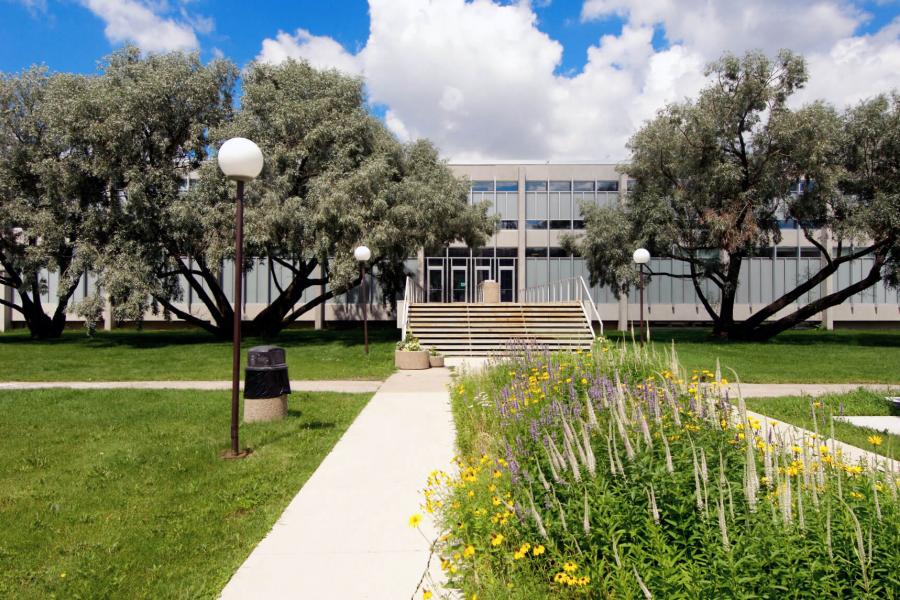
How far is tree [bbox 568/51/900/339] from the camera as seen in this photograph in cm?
2016

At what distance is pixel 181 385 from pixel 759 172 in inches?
798

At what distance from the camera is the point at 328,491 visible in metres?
4.99

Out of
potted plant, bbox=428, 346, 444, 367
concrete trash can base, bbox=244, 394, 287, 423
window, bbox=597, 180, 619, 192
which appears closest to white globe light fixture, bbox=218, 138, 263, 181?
concrete trash can base, bbox=244, 394, 287, 423

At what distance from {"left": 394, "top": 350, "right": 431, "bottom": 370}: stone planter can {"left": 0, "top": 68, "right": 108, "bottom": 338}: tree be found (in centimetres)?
1308

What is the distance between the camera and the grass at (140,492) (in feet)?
11.7

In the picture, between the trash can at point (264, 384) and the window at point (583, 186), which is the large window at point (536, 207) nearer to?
the window at point (583, 186)

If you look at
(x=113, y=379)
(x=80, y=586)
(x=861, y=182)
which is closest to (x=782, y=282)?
(x=861, y=182)

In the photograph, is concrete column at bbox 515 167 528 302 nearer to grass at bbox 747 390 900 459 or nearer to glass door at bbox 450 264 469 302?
glass door at bbox 450 264 469 302

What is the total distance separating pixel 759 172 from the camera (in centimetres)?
2084

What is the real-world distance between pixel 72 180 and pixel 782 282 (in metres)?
37.5

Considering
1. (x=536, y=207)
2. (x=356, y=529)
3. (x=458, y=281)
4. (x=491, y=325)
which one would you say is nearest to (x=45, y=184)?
(x=491, y=325)

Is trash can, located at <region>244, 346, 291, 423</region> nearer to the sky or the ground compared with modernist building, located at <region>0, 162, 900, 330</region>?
nearer to the ground

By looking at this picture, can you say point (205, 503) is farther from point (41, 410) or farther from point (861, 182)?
point (861, 182)

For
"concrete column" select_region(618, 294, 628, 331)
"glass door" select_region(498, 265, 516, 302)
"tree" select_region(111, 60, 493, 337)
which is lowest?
"concrete column" select_region(618, 294, 628, 331)
